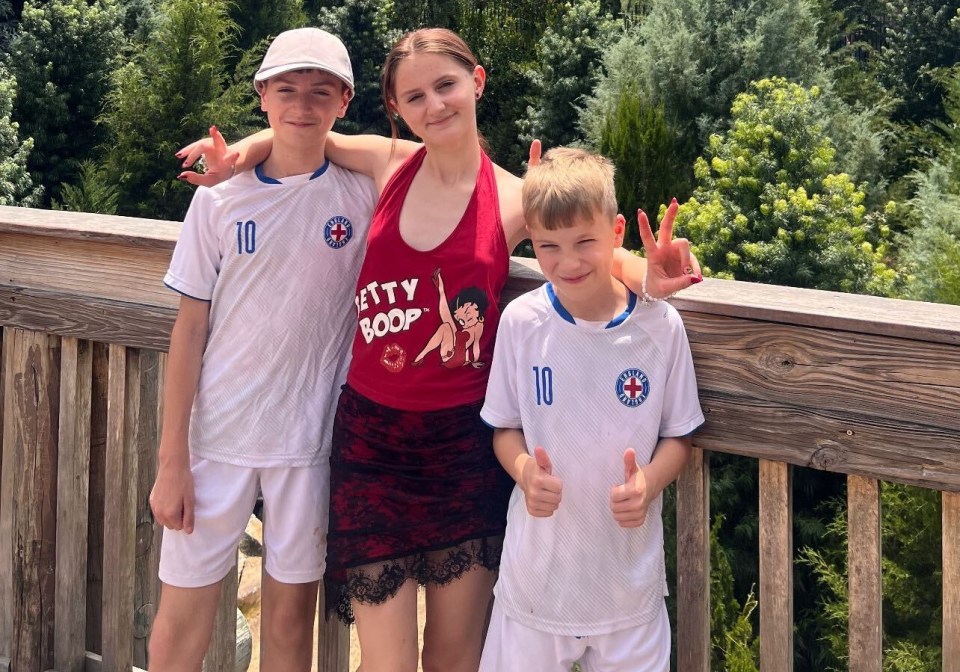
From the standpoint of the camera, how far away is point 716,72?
2038cm

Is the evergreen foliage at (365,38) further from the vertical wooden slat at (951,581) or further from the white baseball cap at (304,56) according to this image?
the vertical wooden slat at (951,581)

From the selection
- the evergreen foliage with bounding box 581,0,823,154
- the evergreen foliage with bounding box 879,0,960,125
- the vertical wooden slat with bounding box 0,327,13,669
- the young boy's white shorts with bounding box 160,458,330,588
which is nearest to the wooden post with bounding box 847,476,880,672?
the young boy's white shorts with bounding box 160,458,330,588

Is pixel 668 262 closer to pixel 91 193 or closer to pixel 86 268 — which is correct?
pixel 86 268

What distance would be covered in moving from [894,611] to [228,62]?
19.9 metres

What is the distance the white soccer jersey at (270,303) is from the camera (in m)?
2.13

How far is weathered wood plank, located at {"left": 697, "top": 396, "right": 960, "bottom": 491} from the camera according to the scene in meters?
1.62

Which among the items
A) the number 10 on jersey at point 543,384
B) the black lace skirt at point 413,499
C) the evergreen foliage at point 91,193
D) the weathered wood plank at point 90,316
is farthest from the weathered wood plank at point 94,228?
the evergreen foliage at point 91,193

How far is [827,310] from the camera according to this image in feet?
5.57

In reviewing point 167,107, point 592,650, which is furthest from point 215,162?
point 167,107

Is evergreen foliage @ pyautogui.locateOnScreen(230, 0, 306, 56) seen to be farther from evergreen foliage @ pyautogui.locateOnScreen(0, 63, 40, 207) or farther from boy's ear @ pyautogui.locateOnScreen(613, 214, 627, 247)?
boy's ear @ pyautogui.locateOnScreen(613, 214, 627, 247)

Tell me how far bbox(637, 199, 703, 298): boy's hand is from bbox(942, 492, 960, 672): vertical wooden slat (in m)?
0.47

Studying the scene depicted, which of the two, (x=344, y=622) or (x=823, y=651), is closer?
(x=344, y=622)

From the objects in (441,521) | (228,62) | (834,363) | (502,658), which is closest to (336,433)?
(441,521)

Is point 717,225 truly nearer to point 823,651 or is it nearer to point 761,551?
point 823,651
